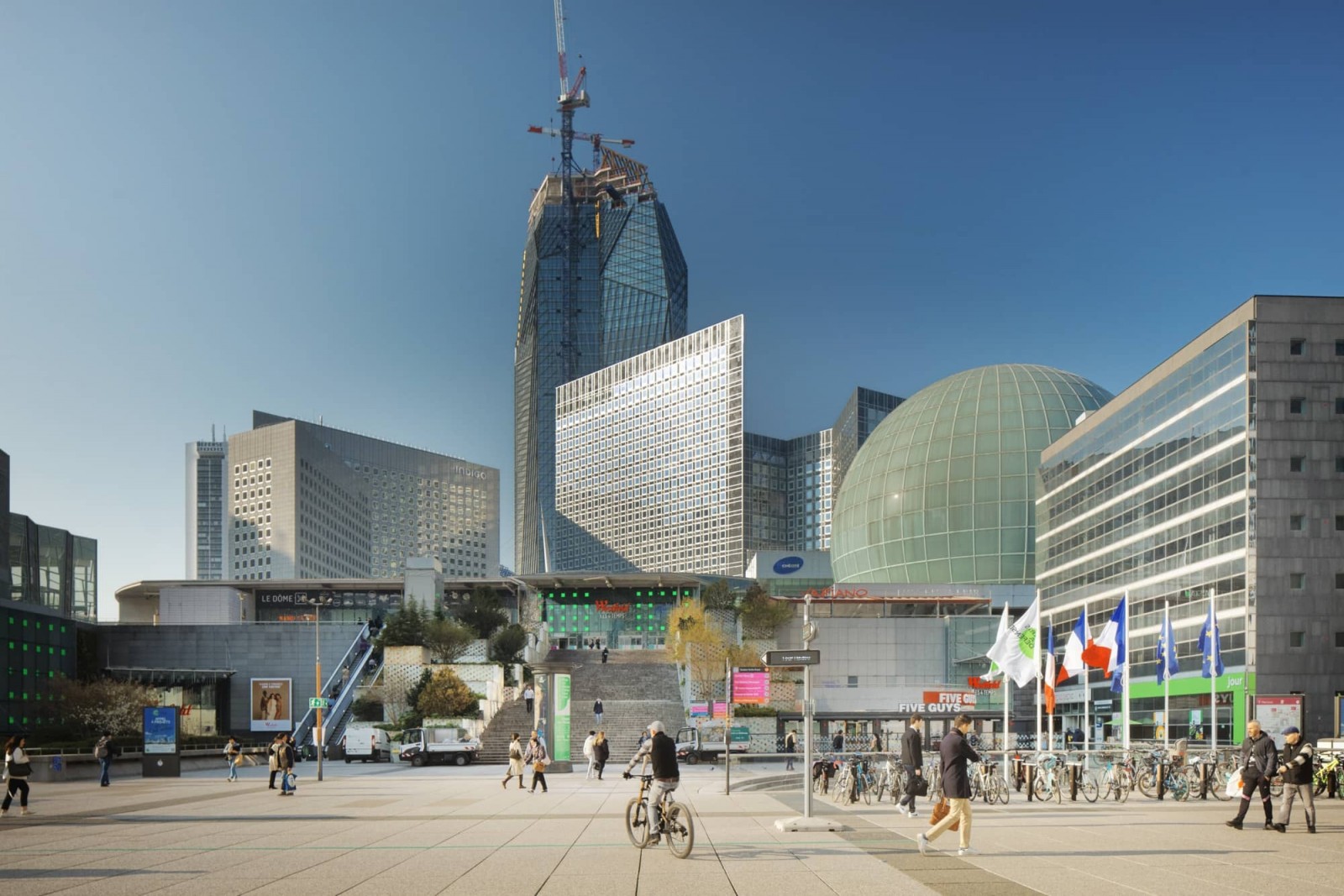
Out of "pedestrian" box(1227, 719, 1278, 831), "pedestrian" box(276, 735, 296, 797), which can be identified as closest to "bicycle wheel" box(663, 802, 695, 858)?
"pedestrian" box(1227, 719, 1278, 831)

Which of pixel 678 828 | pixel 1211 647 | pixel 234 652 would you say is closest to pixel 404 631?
pixel 234 652

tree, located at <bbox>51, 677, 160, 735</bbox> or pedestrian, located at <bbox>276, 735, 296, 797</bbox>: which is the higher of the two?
pedestrian, located at <bbox>276, 735, 296, 797</bbox>

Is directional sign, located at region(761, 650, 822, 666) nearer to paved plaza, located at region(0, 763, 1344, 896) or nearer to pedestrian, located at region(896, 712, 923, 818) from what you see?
pedestrian, located at region(896, 712, 923, 818)

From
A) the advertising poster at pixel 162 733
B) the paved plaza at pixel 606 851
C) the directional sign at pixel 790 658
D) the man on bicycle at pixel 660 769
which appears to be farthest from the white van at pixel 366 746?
the man on bicycle at pixel 660 769

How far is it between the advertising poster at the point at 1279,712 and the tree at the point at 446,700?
4122cm

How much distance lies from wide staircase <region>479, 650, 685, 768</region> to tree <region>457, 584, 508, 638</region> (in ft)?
50.6

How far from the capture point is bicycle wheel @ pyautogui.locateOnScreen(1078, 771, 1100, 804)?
3047cm

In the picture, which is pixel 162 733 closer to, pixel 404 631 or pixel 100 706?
pixel 100 706

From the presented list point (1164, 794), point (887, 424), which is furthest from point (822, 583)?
point (1164, 794)

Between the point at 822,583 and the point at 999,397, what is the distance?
30.5 metres

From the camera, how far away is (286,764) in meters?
33.9

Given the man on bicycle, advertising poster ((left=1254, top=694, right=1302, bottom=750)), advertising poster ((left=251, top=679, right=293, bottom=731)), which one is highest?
the man on bicycle

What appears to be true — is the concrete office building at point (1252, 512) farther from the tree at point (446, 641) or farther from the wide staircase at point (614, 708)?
the tree at point (446, 641)

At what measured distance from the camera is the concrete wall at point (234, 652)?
94562mm
